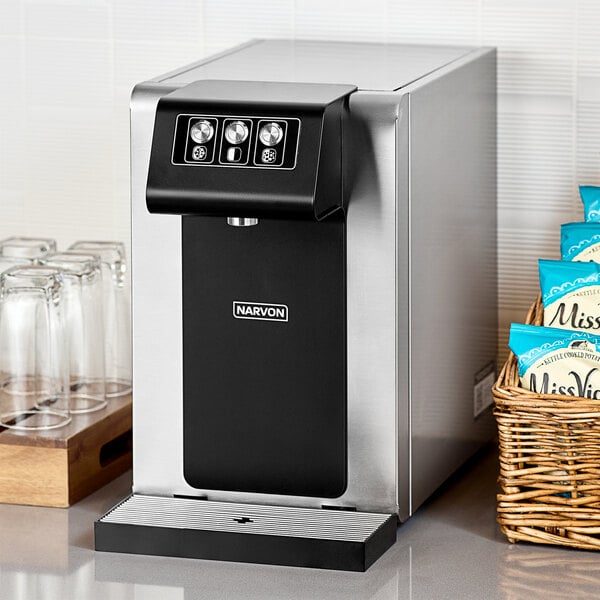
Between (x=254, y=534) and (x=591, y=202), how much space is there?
1.60 feet

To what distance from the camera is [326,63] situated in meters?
1.45

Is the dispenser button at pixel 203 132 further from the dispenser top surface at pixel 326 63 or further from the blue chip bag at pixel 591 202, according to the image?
the blue chip bag at pixel 591 202

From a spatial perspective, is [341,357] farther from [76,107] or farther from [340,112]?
[76,107]

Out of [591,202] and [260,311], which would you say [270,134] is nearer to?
[260,311]

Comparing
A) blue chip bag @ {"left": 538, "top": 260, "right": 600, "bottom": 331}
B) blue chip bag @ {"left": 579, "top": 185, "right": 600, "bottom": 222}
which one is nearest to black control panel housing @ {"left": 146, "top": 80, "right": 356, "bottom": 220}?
blue chip bag @ {"left": 538, "top": 260, "right": 600, "bottom": 331}

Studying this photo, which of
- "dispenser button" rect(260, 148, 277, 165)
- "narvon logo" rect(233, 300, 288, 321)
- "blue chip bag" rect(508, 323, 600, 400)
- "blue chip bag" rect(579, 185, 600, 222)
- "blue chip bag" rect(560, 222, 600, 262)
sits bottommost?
"blue chip bag" rect(508, 323, 600, 400)

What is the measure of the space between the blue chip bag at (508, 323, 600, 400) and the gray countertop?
0.15 meters

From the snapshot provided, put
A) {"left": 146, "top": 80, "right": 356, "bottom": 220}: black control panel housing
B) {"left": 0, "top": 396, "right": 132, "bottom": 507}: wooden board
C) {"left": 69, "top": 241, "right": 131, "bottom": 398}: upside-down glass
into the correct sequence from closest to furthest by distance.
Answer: {"left": 146, "top": 80, "right": 356, "bottom": 220}: black control panel housing
{"left": 0, "top": 396, "right": 132, "bottom": 507}: wooden board
{"left": 69, "top": 241, "right": 131, "bottom": 398}: upside-down glass

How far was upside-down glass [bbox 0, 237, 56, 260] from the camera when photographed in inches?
62.8

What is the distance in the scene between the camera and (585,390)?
125 cm

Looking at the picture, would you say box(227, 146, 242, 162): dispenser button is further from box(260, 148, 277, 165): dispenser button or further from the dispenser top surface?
the dispenser top surface

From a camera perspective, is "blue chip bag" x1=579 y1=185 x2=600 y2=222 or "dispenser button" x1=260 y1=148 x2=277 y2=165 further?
"blue chip bag" x1=579 y1=185 x2=600 y2=222

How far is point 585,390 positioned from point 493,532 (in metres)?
0.18

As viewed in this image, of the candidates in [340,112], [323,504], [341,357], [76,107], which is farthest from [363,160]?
[76,107]
